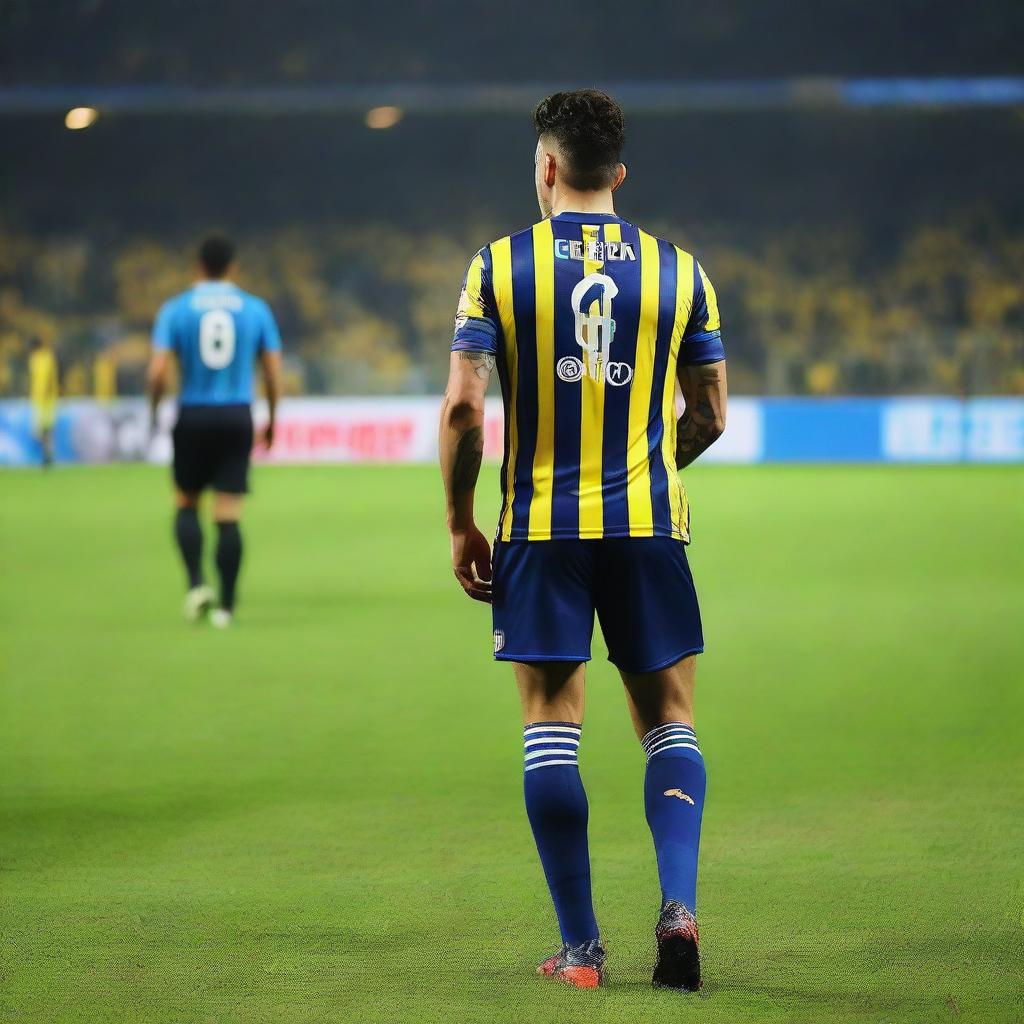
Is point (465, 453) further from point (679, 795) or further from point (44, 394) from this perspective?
point (44, 394)

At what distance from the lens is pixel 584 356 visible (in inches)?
130

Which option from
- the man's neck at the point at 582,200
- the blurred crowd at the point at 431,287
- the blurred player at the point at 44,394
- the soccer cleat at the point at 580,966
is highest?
the blurred crowd at the point at 431,287

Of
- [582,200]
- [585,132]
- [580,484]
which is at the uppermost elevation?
[585,132]

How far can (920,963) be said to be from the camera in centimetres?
341

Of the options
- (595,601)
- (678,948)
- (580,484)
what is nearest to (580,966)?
(678,948)

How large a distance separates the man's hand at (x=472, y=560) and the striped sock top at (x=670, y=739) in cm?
45

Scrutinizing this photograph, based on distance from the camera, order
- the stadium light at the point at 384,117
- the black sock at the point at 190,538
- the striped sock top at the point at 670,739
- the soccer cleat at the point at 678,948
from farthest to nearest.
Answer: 1. the stadium light at the point at 384,117
2. the black sock at the point at 190,538
3. the striped sock top at the point at 670,739
4. the soccer cleat at the point at 678,948

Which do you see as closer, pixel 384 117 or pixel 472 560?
pixel 472 560

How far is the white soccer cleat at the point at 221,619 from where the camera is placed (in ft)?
28.5

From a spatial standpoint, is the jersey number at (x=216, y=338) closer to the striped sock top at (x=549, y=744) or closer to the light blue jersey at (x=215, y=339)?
the light blue jersey at (x=215, y=339)

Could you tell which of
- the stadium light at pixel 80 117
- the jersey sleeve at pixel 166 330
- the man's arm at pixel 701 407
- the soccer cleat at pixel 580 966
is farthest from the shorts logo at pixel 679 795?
the stadium light at pixel 80 117

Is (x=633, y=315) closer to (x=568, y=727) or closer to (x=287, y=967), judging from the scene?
(x=568, y=727)

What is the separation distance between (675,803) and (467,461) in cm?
81

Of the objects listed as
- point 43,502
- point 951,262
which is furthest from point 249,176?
point 43,502
